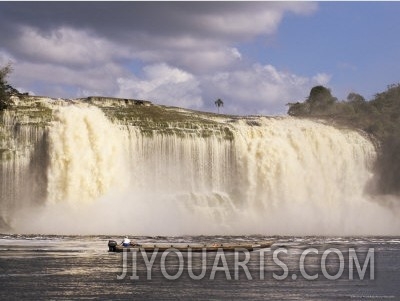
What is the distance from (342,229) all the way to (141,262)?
130ft

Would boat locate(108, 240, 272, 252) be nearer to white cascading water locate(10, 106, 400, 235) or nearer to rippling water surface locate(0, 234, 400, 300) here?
rippling water surface locate(0, 234, 400, 300)

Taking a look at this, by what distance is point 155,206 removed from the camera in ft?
274

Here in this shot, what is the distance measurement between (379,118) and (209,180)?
3071cm

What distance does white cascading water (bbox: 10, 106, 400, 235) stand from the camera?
8050cm

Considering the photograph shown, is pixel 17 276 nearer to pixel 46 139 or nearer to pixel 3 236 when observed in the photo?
pixel 3 236

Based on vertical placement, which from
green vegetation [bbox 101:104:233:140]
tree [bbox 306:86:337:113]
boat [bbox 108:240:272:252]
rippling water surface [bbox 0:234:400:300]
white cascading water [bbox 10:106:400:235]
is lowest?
rippling water surface [bbox 0:234:400:300]

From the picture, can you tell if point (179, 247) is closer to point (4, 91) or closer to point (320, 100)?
point (4, 91)

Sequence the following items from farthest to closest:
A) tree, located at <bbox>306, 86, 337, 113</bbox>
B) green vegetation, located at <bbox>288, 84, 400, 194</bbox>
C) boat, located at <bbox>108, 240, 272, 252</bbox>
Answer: tree, located at <bbox>306, 86, 337, 113</bbox>
green vegetation, located at <bbox>288, 84, 400, 194</bbox>
boat, located at <bbox>108, 240, 272, 252</bbox>

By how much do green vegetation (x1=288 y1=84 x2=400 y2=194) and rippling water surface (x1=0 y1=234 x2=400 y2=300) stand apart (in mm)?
34983

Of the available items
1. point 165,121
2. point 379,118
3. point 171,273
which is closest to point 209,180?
point 165,121

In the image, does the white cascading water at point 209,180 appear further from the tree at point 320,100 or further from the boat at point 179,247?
the tree at point 320,100

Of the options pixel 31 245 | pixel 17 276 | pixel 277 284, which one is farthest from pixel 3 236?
pixel 277 284

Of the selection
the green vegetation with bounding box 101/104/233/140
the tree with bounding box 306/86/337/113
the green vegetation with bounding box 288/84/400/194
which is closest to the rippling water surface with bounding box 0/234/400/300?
the green vegetation with bounding box 101/104/233/140

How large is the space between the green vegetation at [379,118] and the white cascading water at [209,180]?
252 cm
